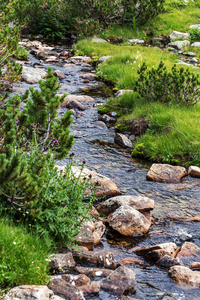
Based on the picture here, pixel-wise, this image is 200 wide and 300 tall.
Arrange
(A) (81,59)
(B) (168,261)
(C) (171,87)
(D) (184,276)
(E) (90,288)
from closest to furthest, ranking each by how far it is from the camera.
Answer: (E) (90,288) → (D) (184,276) → (B) (168,261) → (C) (171,87) → (A) (81,59)

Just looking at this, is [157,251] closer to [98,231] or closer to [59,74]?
[98,231]

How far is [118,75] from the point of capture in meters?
13.6

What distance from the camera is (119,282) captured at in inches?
158

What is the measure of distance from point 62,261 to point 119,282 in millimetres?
742

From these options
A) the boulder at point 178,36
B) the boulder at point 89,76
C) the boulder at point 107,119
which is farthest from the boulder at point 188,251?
the boulder at point 178,36

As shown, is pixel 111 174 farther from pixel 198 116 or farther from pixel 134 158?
pixel 198 116

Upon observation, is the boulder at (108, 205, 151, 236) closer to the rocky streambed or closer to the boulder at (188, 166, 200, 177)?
the rocky streambed

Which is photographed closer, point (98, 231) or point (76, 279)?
point (76, 279)

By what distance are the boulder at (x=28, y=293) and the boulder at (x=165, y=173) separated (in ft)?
15.0

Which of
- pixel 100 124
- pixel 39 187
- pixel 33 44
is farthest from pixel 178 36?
pixel 39 187

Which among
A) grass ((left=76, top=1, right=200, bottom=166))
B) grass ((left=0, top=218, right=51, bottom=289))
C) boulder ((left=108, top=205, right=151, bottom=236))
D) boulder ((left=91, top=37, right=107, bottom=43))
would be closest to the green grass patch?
grass ((left=76, top=1, right=200, bottom=166))

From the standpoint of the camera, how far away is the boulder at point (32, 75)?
13.2 m

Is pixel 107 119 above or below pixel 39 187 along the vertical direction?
below

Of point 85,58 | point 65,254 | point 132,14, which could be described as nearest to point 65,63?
point 85,58
